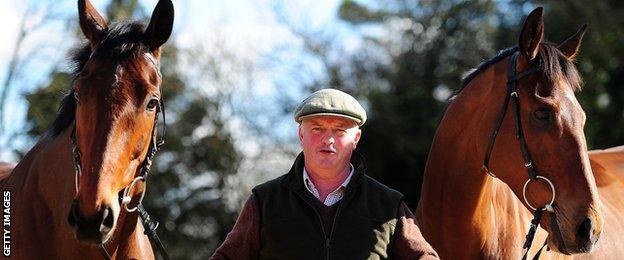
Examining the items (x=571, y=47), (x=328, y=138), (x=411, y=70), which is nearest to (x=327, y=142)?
(x=328, y=138)

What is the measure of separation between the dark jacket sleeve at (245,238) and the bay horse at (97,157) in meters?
0.49

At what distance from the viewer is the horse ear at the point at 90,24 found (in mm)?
4160

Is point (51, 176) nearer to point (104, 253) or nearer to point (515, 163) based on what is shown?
point (104, 253)

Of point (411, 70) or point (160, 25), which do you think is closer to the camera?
point (160, 25)

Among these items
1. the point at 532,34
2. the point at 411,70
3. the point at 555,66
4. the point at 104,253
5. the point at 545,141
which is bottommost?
the point at 411,70

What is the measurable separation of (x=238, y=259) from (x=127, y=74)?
3.21 ft

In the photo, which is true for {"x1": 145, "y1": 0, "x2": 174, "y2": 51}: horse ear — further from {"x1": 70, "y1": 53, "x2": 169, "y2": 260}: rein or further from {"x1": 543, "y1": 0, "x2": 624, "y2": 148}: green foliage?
{"x1": 543, "y1": 0, "x2": 624, "y2": 148}: green foliage

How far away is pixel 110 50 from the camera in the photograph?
397cm

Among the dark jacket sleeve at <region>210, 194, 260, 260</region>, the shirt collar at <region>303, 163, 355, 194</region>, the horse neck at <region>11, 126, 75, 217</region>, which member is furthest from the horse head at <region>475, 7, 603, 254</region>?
the horse neck at <region>11, 126, 75, 217</region>

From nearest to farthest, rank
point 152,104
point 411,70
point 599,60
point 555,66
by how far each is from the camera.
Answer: point 152,104 < point 555,66 < point 599,60 < point 411,70

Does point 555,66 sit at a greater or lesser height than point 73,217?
greater

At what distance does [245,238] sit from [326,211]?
38 cm

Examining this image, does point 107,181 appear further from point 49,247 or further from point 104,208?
point 49,247

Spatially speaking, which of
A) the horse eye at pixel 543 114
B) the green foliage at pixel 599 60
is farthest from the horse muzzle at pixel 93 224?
the green foliage at pixel 599 60
